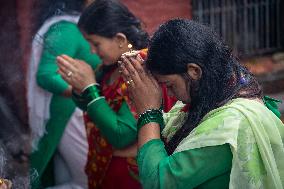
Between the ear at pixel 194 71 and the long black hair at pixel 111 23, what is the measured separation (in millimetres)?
1146

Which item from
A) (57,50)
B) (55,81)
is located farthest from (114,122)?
(57,50)

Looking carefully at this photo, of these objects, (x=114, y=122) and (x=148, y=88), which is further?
(x=114, y=122)

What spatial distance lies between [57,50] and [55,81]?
23cm

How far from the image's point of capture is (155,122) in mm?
2723

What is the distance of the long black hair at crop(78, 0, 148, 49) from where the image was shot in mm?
3719

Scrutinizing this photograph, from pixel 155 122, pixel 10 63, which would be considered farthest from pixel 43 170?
pixel 155 122

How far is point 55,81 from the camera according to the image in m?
4.60

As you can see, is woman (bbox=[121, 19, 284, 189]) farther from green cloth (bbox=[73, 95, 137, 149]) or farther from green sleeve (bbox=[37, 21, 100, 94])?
green sleeve (bbox=[37, 21, 100, 94])

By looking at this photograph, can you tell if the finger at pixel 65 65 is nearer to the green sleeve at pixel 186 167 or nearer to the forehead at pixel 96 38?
the forehead at pixel 96 38

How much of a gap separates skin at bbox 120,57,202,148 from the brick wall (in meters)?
3.18

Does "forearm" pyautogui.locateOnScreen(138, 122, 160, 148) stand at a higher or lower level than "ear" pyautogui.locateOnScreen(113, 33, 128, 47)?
lower

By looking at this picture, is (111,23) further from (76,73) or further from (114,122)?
(114,122)

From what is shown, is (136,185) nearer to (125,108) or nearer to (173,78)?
(125,108)

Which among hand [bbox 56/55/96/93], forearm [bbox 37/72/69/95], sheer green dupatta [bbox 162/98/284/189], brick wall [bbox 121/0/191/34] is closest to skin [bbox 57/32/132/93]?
hand [bbox 56/55/96/93]
